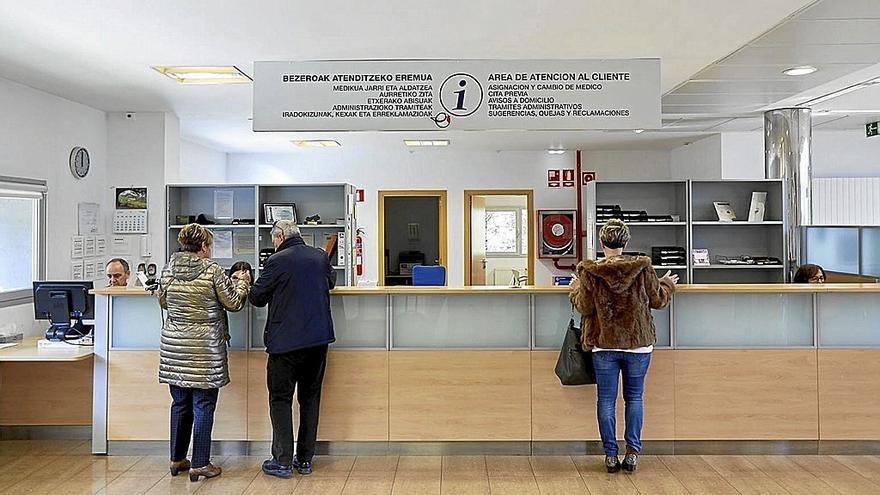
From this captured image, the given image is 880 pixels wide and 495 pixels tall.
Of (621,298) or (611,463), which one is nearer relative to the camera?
(621,298)

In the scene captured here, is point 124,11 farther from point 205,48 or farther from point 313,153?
point 313,153

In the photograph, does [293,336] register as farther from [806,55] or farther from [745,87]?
[745,87]

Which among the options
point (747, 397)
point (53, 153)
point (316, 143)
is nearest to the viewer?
point (747, 397)

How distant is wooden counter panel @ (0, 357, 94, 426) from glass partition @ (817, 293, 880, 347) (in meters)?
4.89

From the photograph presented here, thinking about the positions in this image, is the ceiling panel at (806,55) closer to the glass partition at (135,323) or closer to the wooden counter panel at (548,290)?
the wooden counter panel at (548,290)

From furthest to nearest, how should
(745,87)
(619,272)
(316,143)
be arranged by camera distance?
(316,143) → (745,87) → (619,272)

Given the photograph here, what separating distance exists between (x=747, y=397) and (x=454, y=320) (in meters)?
1.89

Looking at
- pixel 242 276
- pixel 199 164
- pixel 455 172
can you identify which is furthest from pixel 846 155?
pixel 199 164

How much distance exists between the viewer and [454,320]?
16.1 ft

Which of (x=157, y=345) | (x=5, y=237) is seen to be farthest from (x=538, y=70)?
(x=5, y=237)

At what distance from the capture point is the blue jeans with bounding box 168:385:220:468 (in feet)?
14.6

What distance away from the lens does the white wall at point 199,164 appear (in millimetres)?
9211

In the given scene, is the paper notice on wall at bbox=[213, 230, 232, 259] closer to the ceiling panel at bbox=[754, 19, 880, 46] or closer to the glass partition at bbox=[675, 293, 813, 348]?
the glass partition at bbox=[675, 293, 813, 348]

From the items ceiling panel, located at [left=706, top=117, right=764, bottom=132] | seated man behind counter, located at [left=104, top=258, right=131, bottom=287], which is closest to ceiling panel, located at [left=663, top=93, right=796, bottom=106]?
ceiling panel, located at [left=706, top=117, right=764, bottom=132]
